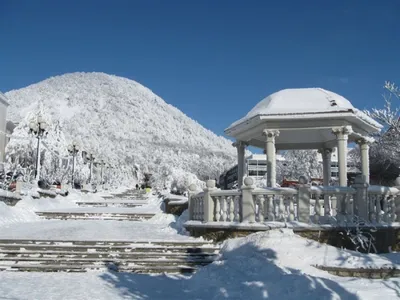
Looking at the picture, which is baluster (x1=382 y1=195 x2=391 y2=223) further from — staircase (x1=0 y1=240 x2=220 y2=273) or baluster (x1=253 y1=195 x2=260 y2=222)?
staircase (x1=0 y1=240 x2=220 y2=273)

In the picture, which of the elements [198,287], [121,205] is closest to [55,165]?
[121,205]

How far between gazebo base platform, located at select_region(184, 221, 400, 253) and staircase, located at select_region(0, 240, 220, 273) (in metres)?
0.57

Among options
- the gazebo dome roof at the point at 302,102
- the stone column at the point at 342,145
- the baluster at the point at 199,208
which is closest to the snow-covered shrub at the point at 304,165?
the gazebo dome roof at the point at 302,102

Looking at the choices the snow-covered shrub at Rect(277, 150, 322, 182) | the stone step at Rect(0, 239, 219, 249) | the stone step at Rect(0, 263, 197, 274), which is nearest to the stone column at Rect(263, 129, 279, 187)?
the stone step at Rect(0, 239, 219, 249)

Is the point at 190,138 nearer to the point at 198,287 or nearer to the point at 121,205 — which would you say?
the point at 121,205

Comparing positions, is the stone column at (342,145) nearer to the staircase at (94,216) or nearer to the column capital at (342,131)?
the column capital at (342,131)

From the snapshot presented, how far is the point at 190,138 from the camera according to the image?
162750 mm

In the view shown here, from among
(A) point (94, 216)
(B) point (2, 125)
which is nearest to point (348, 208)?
(A) point (94, 216)

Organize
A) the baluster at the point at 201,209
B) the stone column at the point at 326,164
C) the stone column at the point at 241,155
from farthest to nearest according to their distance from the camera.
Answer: the stone column at the point at 326,164
the stone column at the point at 241,155
the baluster at the point at 201,209

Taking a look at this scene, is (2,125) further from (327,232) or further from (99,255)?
(327,232)

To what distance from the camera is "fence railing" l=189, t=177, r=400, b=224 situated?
412 inches

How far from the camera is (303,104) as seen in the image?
46.7ft

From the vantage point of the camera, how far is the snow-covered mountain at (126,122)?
129500 millimetres

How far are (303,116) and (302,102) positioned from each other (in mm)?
1189
